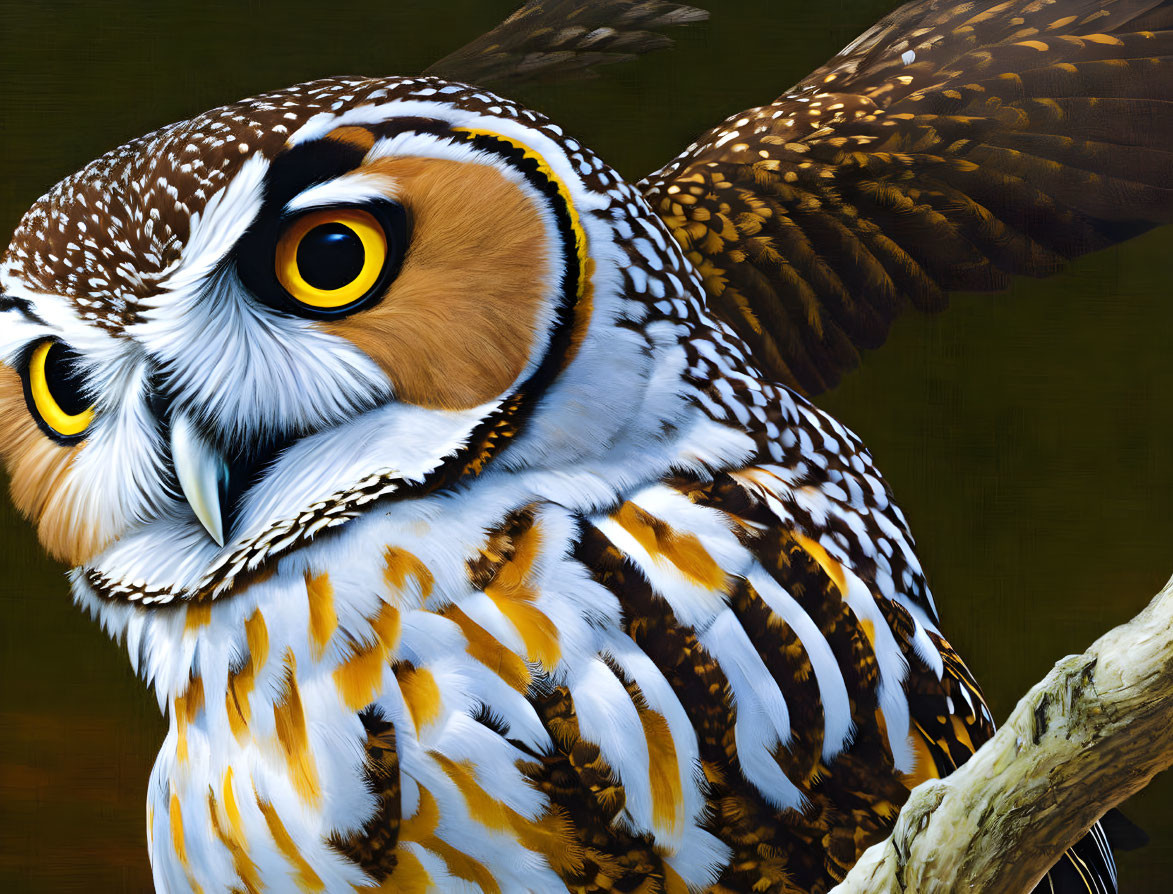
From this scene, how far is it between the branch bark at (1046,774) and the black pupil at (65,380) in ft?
1.88

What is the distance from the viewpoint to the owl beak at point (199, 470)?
64 cm

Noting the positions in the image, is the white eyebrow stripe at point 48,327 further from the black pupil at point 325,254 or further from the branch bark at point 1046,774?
the branch bark at point 1046,774

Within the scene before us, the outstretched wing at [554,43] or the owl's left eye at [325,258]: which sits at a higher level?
the outstretched wing at [554,43]

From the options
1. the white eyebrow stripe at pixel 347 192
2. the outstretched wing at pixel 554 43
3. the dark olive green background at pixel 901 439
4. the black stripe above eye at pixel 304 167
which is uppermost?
the outstretched wing at pixel 554 43

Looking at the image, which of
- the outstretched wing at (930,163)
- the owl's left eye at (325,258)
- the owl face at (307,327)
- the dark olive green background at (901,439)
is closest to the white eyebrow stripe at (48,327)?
the owl face at (307,327)

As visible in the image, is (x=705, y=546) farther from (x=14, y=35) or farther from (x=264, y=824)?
(x=14, y=35)

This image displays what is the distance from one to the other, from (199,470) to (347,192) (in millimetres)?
205

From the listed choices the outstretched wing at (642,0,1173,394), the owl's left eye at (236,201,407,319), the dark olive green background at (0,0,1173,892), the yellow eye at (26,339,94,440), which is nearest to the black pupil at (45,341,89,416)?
the yellow eye at (26,339,94,440)

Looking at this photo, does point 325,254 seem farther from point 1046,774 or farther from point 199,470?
point 1046,774

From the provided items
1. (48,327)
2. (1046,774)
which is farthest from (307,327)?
(1046,774)

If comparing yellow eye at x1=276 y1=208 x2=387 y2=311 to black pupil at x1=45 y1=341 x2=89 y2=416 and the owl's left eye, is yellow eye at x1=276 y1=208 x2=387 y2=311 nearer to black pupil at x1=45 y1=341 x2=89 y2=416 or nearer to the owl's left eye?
the owl's left eye

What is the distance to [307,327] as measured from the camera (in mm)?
639

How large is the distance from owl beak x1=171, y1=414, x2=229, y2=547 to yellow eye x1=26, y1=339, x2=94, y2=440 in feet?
0.24

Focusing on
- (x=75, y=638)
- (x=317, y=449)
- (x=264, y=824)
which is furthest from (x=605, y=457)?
(x=75, y=638)
